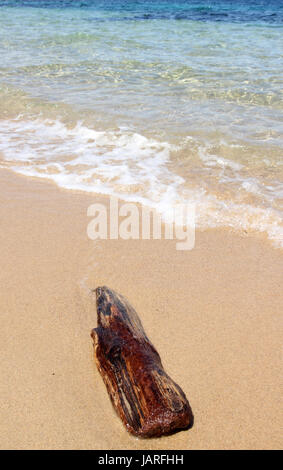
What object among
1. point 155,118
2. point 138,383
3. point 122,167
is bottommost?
point 138,383

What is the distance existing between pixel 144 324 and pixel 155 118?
4.31 metres

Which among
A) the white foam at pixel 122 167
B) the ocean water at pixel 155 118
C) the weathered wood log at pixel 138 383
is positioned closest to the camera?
the weathered wood log at pixel 138 383

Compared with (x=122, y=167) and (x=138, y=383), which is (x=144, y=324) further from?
(x=122, y=167)

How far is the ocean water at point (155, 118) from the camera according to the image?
14.2 feet

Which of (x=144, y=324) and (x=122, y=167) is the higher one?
(x=122, y=167)

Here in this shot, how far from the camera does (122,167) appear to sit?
15.8 ft

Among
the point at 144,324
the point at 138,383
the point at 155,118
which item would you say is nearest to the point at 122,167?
the point at 155,118

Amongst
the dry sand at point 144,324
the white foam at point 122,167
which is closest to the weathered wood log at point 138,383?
the dry sand at point 144,324

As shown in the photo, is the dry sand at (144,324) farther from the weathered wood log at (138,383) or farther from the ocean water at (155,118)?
the ocean water at (155,118)

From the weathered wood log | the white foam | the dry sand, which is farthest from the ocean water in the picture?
the weathered wood log

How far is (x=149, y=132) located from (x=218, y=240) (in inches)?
108

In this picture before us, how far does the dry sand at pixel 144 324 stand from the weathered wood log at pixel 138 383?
8 centimetres

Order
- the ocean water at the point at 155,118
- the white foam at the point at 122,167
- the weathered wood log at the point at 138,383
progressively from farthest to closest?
the ocean water at the point at 155,118
the white foam at the point at 122,167
the weathered wood log at the point at 138,383

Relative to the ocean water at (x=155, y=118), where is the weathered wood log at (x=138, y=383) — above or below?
below
